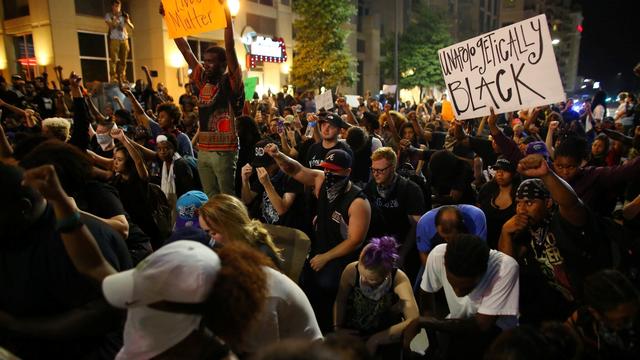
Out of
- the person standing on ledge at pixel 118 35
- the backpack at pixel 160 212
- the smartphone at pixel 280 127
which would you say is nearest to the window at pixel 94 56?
the person standing on ledge at pixel 118 35

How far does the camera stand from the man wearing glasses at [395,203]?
4023mm

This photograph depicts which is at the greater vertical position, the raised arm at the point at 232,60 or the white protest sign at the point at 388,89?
the white protest sign at the point at 388,89

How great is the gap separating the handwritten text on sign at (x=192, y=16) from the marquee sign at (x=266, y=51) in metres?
18.1

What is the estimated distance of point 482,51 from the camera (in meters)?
5.05

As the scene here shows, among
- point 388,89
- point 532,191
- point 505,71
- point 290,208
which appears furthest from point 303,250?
point 388,89

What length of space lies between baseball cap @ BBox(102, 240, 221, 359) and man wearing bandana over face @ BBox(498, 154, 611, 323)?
198 centimetres

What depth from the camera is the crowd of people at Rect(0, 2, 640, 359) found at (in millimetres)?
1634

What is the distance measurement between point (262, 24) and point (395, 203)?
23745 millimetres

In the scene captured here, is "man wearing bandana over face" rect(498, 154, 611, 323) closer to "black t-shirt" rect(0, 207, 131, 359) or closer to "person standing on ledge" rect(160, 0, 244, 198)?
"black t-shirt" rect(0, 207, 131, 359)

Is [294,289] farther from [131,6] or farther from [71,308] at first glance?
[131,6]

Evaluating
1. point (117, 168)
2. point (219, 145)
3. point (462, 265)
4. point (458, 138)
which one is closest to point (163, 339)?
point (462, 265)

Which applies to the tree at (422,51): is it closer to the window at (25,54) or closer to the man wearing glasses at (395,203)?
the window at (25,54)

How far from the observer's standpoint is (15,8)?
17.6m

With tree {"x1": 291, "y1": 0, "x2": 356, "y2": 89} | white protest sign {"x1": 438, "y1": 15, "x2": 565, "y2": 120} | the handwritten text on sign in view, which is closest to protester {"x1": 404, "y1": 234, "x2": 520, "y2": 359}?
white protest sign {"x1": 438, "y1": 15, "x2": 565, "y2": 120}
